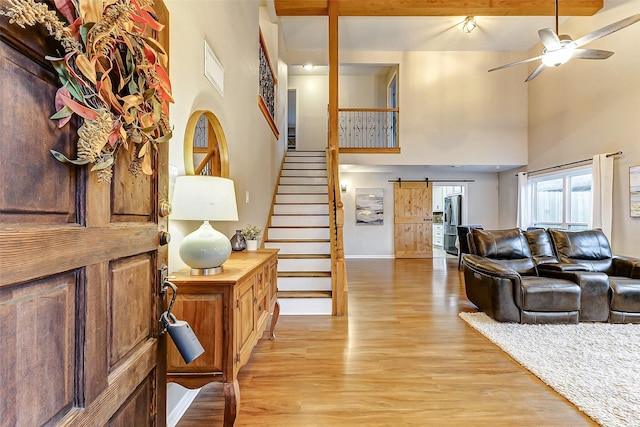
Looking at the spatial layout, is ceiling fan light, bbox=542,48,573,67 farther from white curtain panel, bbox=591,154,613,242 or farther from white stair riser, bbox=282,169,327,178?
white stair riser, bbox=282,169,327,178

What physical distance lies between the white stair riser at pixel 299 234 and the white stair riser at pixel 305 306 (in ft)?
3.71

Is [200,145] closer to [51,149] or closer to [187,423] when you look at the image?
[51,149]

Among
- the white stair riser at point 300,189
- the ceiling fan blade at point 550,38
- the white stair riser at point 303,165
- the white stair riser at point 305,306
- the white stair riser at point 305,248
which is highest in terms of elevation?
the ceiling fan blade at point 550,38

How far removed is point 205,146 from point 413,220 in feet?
22.3

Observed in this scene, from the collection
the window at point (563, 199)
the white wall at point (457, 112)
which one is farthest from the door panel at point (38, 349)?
the window at point (563, 199)

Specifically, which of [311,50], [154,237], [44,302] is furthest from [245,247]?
[311,50]

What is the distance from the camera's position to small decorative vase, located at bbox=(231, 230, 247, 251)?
260 centimetres

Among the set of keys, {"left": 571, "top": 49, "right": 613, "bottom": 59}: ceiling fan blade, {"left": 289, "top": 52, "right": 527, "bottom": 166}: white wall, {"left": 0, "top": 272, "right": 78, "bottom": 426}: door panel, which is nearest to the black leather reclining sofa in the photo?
{"left": 571, "top": 49, "right": 613, "bottom": 59}: ceiling fan blade

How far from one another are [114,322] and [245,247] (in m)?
1.87

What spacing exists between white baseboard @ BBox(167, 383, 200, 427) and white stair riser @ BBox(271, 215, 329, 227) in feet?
9.54

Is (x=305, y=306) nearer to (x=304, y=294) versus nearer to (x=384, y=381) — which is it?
(x=304, y=294)

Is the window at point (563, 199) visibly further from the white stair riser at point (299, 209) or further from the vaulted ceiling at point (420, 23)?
the white stair riser at point (299, 209)

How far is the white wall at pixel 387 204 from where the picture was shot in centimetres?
809

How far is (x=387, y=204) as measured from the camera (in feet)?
26.8
